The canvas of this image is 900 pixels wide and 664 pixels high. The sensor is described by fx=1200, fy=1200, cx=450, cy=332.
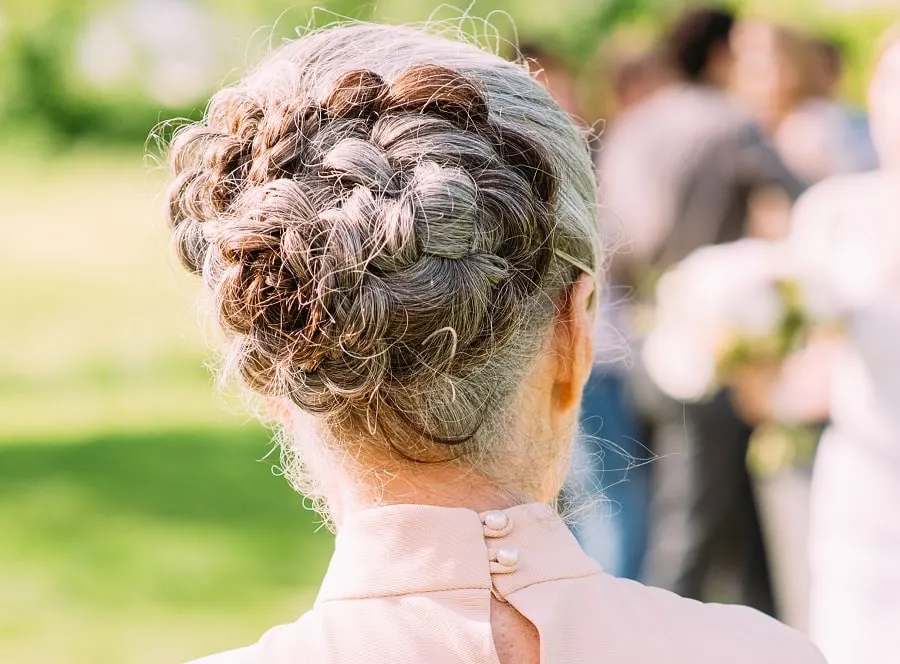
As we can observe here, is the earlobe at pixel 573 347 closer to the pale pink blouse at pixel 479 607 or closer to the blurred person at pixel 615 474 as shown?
the pale pink blouse at pixel 479 607

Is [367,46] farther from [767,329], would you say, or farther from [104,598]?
[104,598]

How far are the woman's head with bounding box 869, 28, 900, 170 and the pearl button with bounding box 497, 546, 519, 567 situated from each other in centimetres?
240

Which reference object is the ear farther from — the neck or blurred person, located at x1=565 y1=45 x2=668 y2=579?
Result: blurred person, located at x1=565 y1=45 x2=668 y2=579

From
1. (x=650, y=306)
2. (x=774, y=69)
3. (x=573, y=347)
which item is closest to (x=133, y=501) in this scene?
(x=650, y=306)

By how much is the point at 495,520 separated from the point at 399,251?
Answer: 0.34 meters

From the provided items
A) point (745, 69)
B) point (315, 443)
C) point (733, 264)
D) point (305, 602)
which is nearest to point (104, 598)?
point (305, 602)

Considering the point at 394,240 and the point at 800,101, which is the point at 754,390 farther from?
the point at 394,240

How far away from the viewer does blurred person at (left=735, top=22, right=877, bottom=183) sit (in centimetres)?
618

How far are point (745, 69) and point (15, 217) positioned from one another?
64.4 feet

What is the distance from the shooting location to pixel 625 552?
547 cm

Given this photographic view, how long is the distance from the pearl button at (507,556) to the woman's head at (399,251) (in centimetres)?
10

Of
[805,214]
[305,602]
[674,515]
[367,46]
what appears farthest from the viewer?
[305,602]

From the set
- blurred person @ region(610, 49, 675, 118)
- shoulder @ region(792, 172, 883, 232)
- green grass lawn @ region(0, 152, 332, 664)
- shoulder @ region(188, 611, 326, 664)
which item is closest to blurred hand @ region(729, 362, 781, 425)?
shoulder @ region(792, 172, 883, 232)

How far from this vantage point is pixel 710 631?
56.4 inches
